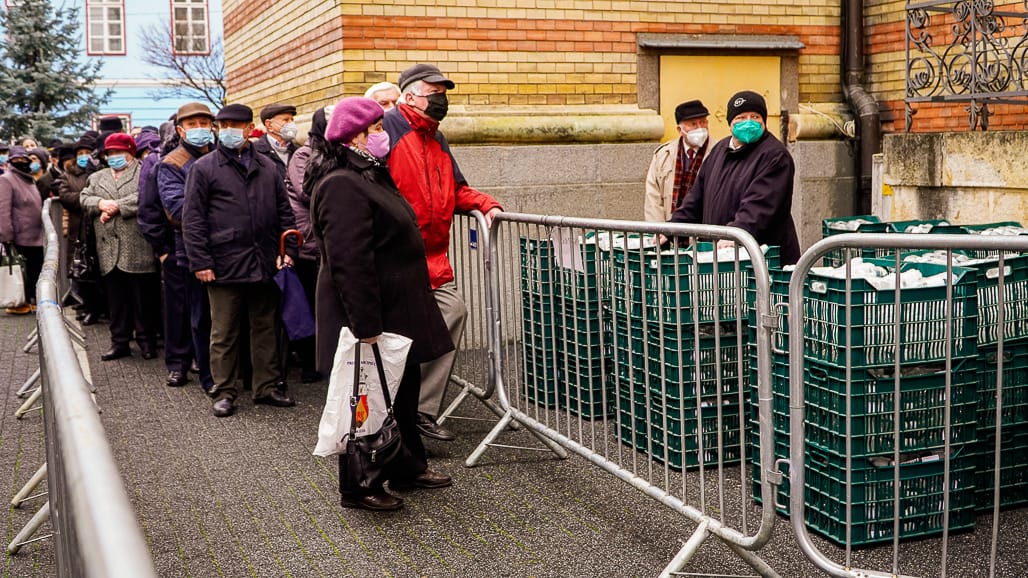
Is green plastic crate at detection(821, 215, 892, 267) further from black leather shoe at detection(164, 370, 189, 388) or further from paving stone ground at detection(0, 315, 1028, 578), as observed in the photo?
black leather shoe at detection(164, 370, 189, 388)

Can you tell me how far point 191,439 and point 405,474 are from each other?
6.09 ft

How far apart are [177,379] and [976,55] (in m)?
6.62

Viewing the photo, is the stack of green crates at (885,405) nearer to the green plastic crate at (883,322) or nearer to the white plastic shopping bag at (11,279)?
the green plastic crate at (883,322)

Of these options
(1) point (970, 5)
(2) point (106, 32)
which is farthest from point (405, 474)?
(2) point (106, 32)

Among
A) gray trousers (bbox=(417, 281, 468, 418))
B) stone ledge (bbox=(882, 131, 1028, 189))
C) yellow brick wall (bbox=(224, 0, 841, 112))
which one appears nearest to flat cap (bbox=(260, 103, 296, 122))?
yellow brick wall (bbox=(224, 0, 841, 112))

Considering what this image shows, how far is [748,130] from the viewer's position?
630cm

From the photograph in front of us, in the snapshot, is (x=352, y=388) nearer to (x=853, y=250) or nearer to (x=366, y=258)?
(x=366, y=258)

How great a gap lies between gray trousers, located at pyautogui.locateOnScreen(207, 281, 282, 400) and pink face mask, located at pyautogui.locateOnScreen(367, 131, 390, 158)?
7.98ft

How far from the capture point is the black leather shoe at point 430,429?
21.0ft

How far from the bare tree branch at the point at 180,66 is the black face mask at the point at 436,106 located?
32.5 metres

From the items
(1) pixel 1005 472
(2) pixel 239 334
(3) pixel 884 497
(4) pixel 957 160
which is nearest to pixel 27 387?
(2) pixel 239 334

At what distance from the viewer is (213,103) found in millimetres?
39625

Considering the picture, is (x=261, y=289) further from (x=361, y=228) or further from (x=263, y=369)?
(x=361, y=228)

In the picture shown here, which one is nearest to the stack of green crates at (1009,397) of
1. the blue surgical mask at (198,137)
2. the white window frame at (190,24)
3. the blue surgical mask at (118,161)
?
the blue surgical mask at (198,137)
